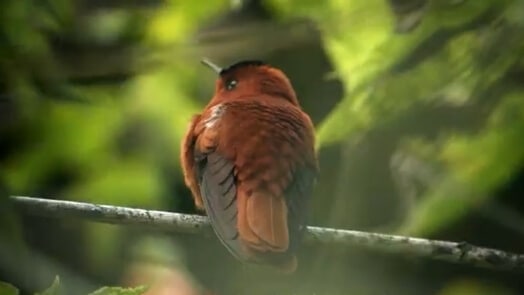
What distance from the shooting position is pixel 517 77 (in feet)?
2.97

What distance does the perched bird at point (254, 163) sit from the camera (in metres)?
0.73

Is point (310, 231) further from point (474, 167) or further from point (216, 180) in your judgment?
point (474, 167)

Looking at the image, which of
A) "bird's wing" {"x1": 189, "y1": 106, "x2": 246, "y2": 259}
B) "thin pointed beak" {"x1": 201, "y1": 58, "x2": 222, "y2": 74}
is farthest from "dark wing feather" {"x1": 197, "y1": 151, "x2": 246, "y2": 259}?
"thin pointed beak" {"x1": 201, "y1": 58, "x2": 222, "y2": 74}

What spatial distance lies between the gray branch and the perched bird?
0.07ft

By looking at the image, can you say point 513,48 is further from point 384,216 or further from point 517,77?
point 384,216

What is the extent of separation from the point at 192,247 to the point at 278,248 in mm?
373

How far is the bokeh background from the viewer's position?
870 millimetres

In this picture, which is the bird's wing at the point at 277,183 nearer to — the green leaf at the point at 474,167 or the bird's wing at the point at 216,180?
the bird's wing at the point at 216,180

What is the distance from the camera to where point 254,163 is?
82cm

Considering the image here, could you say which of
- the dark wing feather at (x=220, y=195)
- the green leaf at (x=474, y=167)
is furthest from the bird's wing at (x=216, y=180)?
the green leaf at (x=474, y=167)

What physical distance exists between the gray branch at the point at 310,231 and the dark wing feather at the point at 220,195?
22 mm

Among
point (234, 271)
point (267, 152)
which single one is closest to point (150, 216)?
point (267, 152)

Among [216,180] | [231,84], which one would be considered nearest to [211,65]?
[231,84]

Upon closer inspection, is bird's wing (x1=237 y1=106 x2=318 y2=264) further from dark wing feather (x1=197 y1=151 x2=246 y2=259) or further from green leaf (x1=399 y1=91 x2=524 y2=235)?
green leaf (x1=399 y1=91 x2=524 y2=235)
